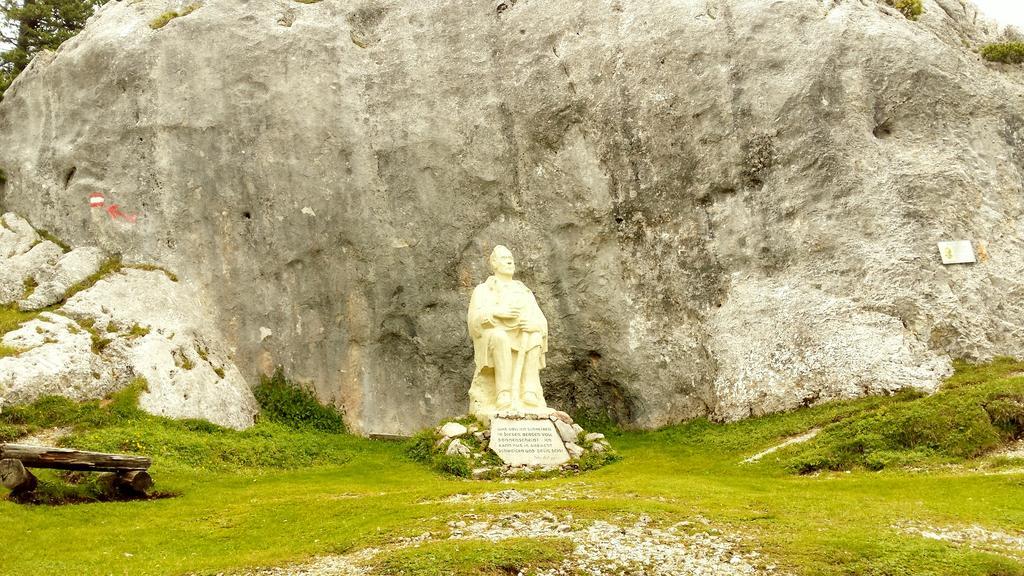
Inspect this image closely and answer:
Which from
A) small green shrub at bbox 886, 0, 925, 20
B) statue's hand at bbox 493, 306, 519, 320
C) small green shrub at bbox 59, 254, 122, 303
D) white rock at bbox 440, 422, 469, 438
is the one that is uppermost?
small green shrub at bbox 886, 0, 925, 20

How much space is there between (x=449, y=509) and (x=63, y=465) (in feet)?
17.2

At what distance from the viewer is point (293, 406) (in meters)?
21.2

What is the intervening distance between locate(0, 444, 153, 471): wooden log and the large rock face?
9598mm

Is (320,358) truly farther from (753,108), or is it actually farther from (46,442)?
(753,108)

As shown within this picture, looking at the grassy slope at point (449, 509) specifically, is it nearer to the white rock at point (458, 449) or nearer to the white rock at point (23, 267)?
the white rock at point (458, 449)

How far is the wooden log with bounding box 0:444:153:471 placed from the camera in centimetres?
1132

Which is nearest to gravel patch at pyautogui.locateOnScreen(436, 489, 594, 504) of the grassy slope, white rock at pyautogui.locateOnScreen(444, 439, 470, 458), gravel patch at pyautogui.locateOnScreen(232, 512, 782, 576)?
the grassy slope

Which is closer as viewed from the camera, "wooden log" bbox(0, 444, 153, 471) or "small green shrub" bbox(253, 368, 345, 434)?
"wooden log" bbox(0, 444, 153, 471)

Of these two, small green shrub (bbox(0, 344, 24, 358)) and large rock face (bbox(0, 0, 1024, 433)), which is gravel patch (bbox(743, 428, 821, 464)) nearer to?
large rock face (bbox(0, 0, 1024, 433))

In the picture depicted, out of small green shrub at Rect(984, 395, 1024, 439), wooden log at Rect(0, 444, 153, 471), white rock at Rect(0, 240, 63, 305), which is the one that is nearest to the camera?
wooden log at Rect(0, 444, 153, 471)

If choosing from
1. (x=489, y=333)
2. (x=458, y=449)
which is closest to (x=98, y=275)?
(x=489, y=333)

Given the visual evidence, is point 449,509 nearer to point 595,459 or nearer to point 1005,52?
point 595,459

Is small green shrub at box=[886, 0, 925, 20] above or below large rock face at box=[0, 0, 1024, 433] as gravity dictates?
above

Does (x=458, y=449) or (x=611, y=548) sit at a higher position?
(x=458, y=449)
